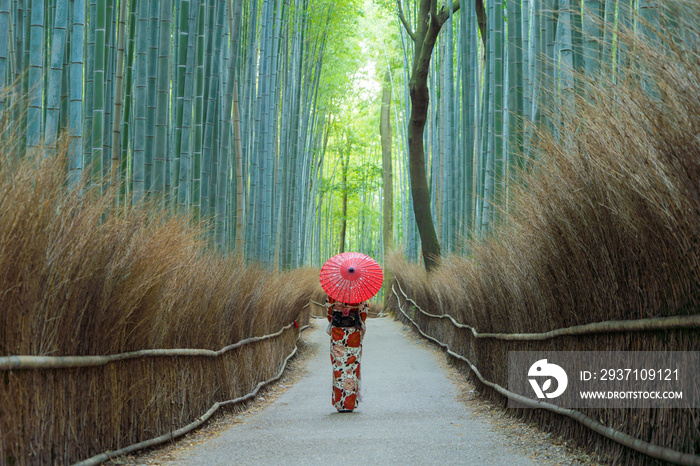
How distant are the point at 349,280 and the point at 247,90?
Result: 4.53 m

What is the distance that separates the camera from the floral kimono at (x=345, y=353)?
567cm

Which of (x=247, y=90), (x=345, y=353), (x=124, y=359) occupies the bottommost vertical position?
(x=345, y=353)

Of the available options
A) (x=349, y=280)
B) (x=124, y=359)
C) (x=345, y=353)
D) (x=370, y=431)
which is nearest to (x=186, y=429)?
(x=124, y=359)

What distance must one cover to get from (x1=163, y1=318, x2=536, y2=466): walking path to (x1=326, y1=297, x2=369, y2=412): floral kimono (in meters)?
0.13

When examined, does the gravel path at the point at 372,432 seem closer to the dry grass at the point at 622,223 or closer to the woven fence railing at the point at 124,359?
the woven fence railing at the point at 124,359

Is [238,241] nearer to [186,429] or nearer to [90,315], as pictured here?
[186,429]

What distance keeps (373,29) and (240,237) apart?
1441 centimetres

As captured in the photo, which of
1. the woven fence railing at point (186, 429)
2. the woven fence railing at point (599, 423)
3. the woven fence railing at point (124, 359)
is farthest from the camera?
the woven fence railing at point (186, 429)

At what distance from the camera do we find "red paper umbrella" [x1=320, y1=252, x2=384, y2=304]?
5.64 m

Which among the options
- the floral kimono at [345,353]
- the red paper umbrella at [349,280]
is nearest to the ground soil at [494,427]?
the floral kimono at [345,353]

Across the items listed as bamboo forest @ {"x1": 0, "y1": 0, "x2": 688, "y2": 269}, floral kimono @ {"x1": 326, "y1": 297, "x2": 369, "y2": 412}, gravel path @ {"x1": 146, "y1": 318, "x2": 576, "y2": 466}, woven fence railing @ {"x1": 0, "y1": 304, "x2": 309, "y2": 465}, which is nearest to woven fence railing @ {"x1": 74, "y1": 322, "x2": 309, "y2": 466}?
woven fence railing @ {"x1": 0, "y1": 304, "x2": 309, "y2": 465}

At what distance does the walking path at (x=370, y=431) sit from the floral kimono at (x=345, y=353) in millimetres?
132

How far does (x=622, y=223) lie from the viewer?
118 inches

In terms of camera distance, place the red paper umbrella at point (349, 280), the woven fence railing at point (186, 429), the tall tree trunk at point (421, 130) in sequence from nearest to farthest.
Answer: the woven fence railing at point (186, 429) < the red paper umbrella at point (349, 280) < the tall tree trunk at point (421, 130)
